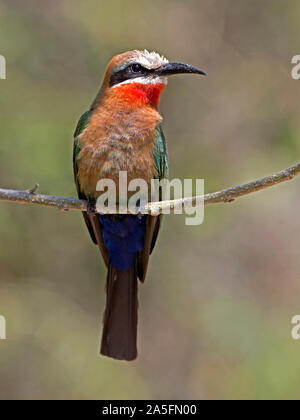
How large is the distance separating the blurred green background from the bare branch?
1.88 m

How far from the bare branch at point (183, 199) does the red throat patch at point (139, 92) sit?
709mm

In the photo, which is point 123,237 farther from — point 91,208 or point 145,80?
point 145,80

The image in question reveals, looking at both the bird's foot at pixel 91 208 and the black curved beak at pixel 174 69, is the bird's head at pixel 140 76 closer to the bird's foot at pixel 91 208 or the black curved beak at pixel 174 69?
the black curved beak at pixel 174 69

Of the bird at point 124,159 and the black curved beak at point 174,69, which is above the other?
the black curved beak at point 174,69

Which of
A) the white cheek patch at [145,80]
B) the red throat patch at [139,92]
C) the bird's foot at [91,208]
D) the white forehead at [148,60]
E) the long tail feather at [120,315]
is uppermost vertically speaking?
the white forehead at [148,60]

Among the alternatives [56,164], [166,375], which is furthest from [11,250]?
[166,375]

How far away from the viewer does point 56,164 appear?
17.4 feet

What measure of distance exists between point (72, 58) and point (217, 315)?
2.63 meters

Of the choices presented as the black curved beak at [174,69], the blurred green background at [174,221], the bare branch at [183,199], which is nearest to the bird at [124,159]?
the black curved beak at [174,69]

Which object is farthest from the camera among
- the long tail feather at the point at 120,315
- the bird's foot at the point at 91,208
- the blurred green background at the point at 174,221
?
the blurred green background at the point at 174,221

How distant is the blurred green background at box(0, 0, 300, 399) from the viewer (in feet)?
17.7

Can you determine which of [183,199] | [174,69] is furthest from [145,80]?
[183,199]

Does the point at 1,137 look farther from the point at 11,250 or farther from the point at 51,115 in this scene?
the point at 11,250

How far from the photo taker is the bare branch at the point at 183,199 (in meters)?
3.09
